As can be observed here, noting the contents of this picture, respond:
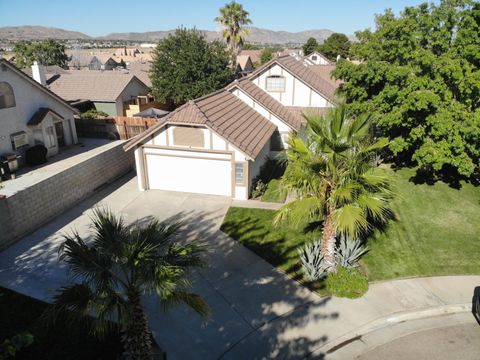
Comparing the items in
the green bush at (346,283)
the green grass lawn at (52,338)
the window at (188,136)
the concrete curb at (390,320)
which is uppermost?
the window at (188,136)

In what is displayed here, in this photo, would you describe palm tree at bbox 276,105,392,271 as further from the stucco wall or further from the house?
the stucco wall

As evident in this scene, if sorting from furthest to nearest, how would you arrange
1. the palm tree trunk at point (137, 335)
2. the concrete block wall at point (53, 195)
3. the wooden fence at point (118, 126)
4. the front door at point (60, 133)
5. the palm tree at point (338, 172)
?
1. the wooden fence at point (118, 126)
2. the front door at point (60, 133)
3. the concrete block wall at point (53, 195)
4. the palm tree at point (338, 172)
5. the palm tree trunk at point (137, 335)

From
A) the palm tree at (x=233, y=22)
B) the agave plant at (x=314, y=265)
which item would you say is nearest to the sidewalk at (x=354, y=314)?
the agave plant at (x=314, y=265)

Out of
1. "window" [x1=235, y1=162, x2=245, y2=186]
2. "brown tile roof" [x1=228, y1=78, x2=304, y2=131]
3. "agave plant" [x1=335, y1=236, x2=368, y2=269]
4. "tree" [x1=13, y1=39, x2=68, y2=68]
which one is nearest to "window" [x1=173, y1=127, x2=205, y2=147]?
"window" [x1=235, y1=162, x2=245, y2=186]

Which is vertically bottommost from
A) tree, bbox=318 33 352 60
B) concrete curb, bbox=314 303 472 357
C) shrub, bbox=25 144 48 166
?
concrete curb, bbox=314 303 472 357

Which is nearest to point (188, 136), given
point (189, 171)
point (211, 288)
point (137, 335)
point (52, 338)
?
point (189, 171)

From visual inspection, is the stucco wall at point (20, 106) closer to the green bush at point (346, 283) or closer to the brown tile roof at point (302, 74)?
the brown tile roof at point (302, 74)
